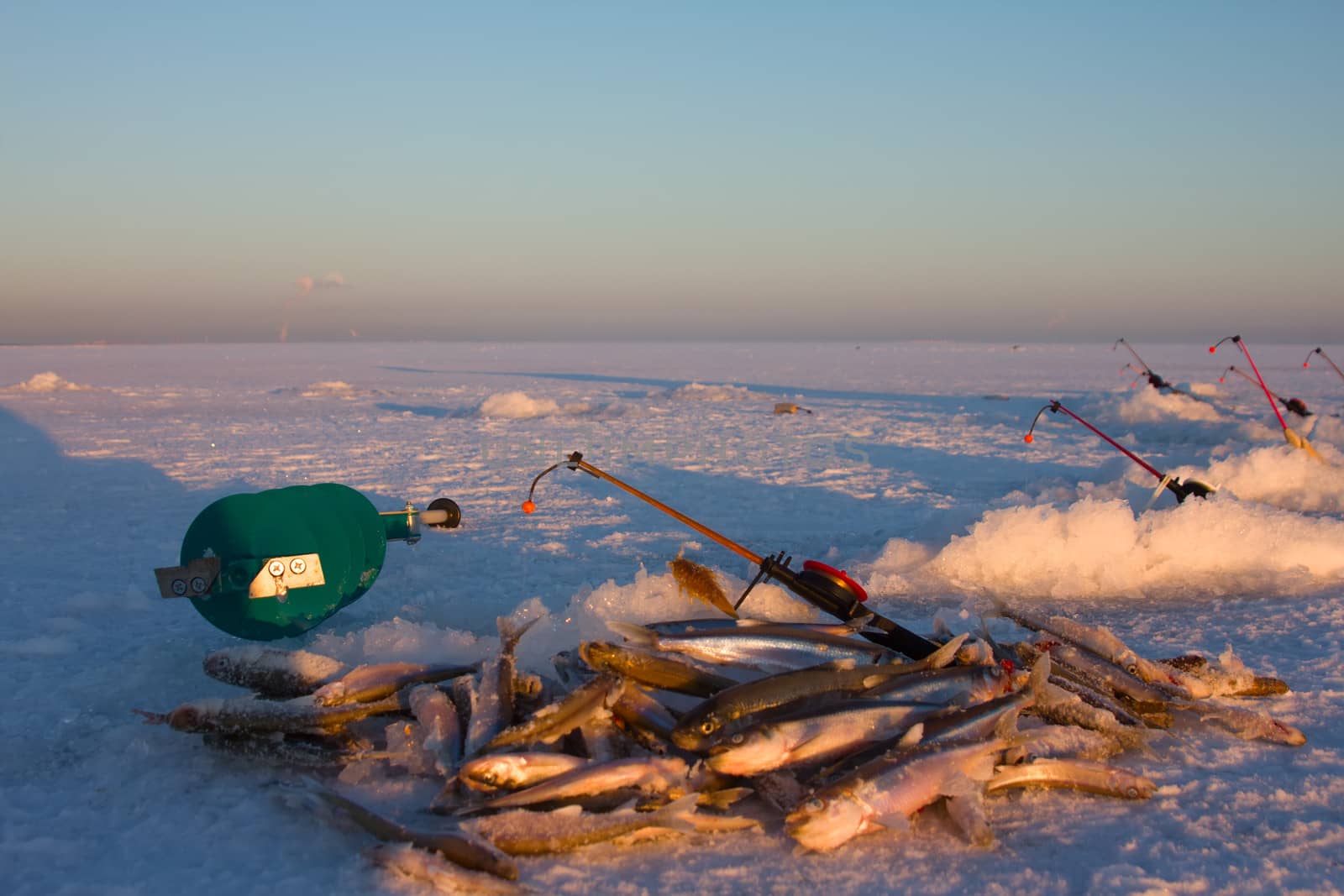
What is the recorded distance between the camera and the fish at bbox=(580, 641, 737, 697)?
3.18 meters

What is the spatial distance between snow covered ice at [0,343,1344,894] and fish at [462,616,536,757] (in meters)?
0.36

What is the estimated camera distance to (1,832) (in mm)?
2844

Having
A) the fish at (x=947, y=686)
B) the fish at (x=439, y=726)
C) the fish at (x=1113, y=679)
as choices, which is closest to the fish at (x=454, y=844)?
the fish at (x=439, y=726)

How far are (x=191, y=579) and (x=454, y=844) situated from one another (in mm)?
2258

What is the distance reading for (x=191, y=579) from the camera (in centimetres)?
404

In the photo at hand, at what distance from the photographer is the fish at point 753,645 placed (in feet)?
10.9

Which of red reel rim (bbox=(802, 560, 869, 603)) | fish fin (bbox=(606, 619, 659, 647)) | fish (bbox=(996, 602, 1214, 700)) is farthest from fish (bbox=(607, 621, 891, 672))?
fish (bbox=(996, 602, 1214, 700))

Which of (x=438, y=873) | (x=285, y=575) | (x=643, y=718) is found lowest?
(x=438, y=873)

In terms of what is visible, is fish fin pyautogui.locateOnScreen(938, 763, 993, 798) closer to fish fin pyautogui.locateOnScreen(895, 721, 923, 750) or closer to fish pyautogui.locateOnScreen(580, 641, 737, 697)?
fish fin pyautogui.locateOnScreen(895, 721, 923, 750)

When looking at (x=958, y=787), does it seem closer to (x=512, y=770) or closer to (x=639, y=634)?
(x=639, y=634)

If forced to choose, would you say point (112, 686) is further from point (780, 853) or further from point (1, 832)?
point (780, 853)

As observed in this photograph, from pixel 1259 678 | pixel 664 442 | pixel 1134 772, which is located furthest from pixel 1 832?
pixel 664 442

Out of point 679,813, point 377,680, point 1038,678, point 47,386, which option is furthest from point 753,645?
point 47,386

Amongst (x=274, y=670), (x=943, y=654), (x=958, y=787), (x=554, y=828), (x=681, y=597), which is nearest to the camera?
(x=554, y=828)
